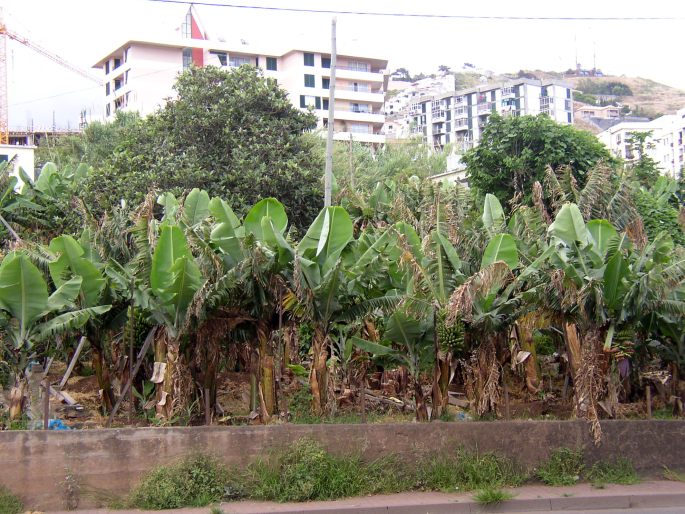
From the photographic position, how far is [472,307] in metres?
11.1

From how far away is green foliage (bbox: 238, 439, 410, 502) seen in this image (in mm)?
9805

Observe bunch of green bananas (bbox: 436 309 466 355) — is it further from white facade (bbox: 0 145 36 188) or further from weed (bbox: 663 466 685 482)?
white facade (bbox: 0 145 36 188)

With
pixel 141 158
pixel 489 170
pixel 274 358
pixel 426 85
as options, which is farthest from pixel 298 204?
pixel 426 85

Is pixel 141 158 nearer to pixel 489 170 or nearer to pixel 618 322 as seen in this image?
pixel 489 170

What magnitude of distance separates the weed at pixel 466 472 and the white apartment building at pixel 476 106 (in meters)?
81.9

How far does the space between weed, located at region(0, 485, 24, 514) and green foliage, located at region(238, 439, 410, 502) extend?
8.93ft

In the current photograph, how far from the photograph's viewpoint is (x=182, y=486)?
9641 mm

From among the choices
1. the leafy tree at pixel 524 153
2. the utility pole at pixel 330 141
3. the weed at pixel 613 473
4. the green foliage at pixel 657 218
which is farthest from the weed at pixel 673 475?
the leafy tree at pixel 524 153

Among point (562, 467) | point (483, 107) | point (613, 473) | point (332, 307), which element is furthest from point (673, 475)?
point (483, 107)

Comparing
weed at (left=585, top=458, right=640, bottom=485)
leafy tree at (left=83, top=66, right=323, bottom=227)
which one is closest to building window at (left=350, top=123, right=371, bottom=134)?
leafy tree at (left=83, top=66, right=323, bottom=227)

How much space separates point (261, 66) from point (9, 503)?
63722mm

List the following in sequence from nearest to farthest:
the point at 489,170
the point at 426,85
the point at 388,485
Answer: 1. the point at 388,485
2. the point at 489,170
3. the point at 426,85

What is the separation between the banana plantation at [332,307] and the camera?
10641mm

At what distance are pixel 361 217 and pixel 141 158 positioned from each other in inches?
232
